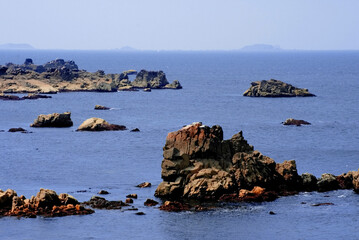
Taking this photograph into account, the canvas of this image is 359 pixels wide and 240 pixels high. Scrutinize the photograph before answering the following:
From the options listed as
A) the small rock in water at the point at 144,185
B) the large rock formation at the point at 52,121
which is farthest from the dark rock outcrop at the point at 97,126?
the small rock in water at the point at 144,185

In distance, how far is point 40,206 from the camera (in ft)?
244

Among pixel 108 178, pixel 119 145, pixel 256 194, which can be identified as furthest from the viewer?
pixel 119 145

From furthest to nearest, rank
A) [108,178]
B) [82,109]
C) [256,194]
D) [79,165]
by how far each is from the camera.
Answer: [82,109]
[79,165]
[108,178]
[256,194]

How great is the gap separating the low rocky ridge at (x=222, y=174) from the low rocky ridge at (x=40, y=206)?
1114 centimetres

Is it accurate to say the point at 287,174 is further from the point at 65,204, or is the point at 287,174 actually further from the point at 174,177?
the point at 65,204

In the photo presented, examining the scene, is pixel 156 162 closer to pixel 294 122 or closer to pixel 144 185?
pixel 144 185

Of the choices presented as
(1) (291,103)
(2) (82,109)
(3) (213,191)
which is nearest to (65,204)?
(3) (213,191)

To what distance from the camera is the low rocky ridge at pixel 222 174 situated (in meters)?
81.4

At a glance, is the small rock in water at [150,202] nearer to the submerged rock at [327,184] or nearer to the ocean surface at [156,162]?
the ocean surface at [156,162]

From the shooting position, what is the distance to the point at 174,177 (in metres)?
83.9

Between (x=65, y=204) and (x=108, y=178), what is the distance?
19.9m

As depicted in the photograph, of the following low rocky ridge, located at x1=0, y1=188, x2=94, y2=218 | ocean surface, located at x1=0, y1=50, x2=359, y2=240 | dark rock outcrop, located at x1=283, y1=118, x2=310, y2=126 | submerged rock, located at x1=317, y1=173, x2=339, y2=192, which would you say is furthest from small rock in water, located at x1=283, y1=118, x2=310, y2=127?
low rocky ridge, located at x1=0, y1=188, x2=94, y2=218

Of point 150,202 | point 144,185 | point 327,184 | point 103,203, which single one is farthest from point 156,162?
point 103,203

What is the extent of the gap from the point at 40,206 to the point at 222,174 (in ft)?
64.1
